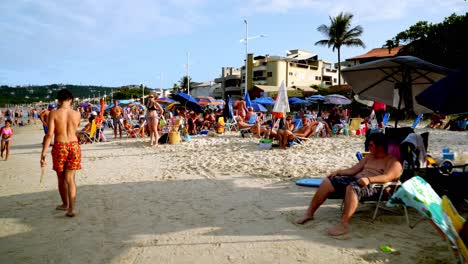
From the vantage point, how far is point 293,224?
3.37 meters

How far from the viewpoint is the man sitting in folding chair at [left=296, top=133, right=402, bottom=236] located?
3102 mm

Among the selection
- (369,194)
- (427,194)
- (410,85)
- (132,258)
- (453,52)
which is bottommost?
(132,258)

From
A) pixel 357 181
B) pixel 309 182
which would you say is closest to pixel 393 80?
pixel 309 182

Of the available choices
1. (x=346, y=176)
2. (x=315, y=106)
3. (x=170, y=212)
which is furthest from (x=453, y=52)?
(x=170, y=212)

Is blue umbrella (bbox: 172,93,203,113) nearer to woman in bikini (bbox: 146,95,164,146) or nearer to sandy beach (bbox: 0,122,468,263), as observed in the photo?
woman in bikini (bbox: 146,95,164,146)

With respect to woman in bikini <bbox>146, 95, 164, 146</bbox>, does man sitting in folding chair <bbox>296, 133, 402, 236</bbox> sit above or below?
below

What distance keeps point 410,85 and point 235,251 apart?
4.40 m

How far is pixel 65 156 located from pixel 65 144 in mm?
137

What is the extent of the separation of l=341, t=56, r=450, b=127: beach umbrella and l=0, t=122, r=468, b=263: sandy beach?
1608 mm

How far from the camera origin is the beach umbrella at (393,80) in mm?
5215

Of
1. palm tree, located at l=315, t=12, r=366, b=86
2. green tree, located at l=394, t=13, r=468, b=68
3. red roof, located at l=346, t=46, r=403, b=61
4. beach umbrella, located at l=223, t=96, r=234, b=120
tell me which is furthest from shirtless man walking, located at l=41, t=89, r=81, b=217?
red roof, located at l=346, t=46, r=403, b=61

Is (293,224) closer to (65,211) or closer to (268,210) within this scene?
(268,210)

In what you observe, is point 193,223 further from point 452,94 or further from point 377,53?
point 377,53

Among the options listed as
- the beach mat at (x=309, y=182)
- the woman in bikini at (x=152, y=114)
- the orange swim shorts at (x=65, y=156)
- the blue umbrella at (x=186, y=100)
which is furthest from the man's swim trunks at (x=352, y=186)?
the blue umbrella at (x=186, y=100)
